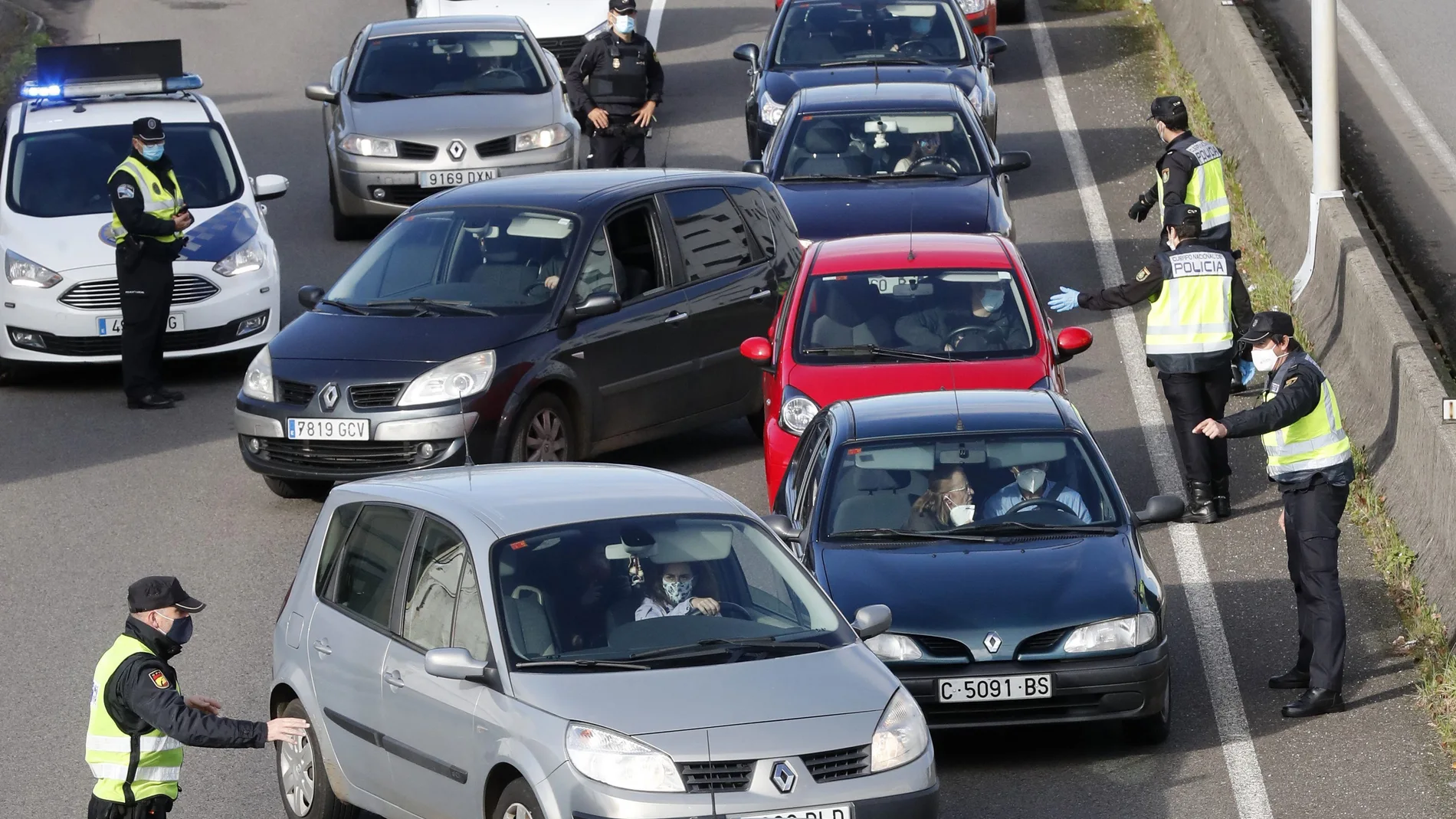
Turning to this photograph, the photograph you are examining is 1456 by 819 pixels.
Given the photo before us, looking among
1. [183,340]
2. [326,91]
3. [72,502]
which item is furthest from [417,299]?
[326,91]

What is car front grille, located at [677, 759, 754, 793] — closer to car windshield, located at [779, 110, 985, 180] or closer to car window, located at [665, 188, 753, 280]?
car window, located at [665, 188, 753, 280]

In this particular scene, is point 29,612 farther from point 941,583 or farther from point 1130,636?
point 1130,636

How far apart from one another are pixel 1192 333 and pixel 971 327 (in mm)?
1294

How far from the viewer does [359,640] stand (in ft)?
26.5

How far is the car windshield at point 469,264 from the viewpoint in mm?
13555

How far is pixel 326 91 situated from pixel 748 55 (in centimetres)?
408

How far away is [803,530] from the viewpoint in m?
10.1

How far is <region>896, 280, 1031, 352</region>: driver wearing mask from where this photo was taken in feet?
41.9

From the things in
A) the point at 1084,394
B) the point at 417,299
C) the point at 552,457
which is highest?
the point at 417,299

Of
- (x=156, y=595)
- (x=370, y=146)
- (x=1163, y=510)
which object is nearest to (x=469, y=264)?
(x=1163, y=510)

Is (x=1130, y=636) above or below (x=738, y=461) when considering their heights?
above

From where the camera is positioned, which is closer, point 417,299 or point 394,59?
point 417,299

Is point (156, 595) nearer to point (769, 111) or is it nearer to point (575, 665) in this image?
point (575, 665)

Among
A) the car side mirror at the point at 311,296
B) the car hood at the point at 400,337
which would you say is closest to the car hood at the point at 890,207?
the car hood at the point at 400,337
